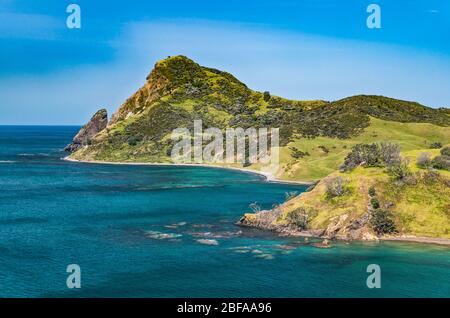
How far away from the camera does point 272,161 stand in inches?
7594

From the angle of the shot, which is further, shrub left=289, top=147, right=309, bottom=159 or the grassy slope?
shrub left=289, top=147, right=309, bottom=159

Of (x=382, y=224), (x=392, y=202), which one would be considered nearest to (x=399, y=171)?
(x=392, y=202)

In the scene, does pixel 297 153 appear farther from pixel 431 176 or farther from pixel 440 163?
pixel 431 176

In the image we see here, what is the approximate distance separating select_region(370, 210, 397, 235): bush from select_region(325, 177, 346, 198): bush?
852 centimetres

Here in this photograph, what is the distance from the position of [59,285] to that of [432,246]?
55.1m

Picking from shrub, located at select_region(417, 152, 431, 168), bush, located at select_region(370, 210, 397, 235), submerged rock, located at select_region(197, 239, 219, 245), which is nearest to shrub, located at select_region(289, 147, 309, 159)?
shrub, located at select_region(417, 152, 431, 168)

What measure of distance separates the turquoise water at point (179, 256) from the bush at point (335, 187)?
14108 mm

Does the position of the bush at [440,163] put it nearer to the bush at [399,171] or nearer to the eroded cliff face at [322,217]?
the bush at [399,171]

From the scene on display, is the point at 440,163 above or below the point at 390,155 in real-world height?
below

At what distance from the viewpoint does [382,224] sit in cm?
8625

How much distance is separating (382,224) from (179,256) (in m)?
35.4

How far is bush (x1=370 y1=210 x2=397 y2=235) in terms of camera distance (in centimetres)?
8619

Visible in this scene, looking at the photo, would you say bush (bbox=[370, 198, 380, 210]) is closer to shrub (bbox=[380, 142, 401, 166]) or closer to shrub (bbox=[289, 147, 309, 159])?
shrub (bbox=[380, 142, 401, 166])
